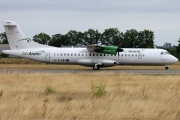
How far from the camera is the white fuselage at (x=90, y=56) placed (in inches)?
1619

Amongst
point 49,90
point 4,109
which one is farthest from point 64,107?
point 49,90

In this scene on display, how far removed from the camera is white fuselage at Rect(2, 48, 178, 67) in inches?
1619

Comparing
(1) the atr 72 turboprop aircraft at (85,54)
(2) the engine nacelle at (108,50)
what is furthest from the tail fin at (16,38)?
(2) the engine nacelle at (108,50)

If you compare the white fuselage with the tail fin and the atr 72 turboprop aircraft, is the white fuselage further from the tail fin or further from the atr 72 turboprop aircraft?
the tail fin

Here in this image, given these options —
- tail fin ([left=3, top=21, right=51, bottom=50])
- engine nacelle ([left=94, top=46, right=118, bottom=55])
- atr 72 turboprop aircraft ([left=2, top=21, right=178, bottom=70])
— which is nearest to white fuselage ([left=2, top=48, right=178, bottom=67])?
atr 72 turboprop aircraft ([left=2, top=21, right=178, bottom=70])

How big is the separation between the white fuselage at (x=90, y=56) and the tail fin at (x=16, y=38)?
28.0 inches

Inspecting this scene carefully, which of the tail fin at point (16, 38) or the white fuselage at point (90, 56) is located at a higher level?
the tail fin at point (16, 38)

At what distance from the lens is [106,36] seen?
416ft

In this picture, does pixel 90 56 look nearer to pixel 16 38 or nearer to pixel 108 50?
pixel 108 50

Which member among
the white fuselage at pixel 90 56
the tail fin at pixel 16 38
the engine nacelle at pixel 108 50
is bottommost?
the white fuselage at pixel 90 56

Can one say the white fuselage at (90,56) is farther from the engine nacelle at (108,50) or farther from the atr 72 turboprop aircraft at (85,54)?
the engine nacelle at (108,50)

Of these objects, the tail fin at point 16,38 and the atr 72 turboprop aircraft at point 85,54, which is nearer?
the atr 72 turboprop aircraft at point 85,54

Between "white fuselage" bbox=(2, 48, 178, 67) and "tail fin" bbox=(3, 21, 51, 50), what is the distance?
71cm

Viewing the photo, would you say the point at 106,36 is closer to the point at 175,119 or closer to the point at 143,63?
the point at 143,63
